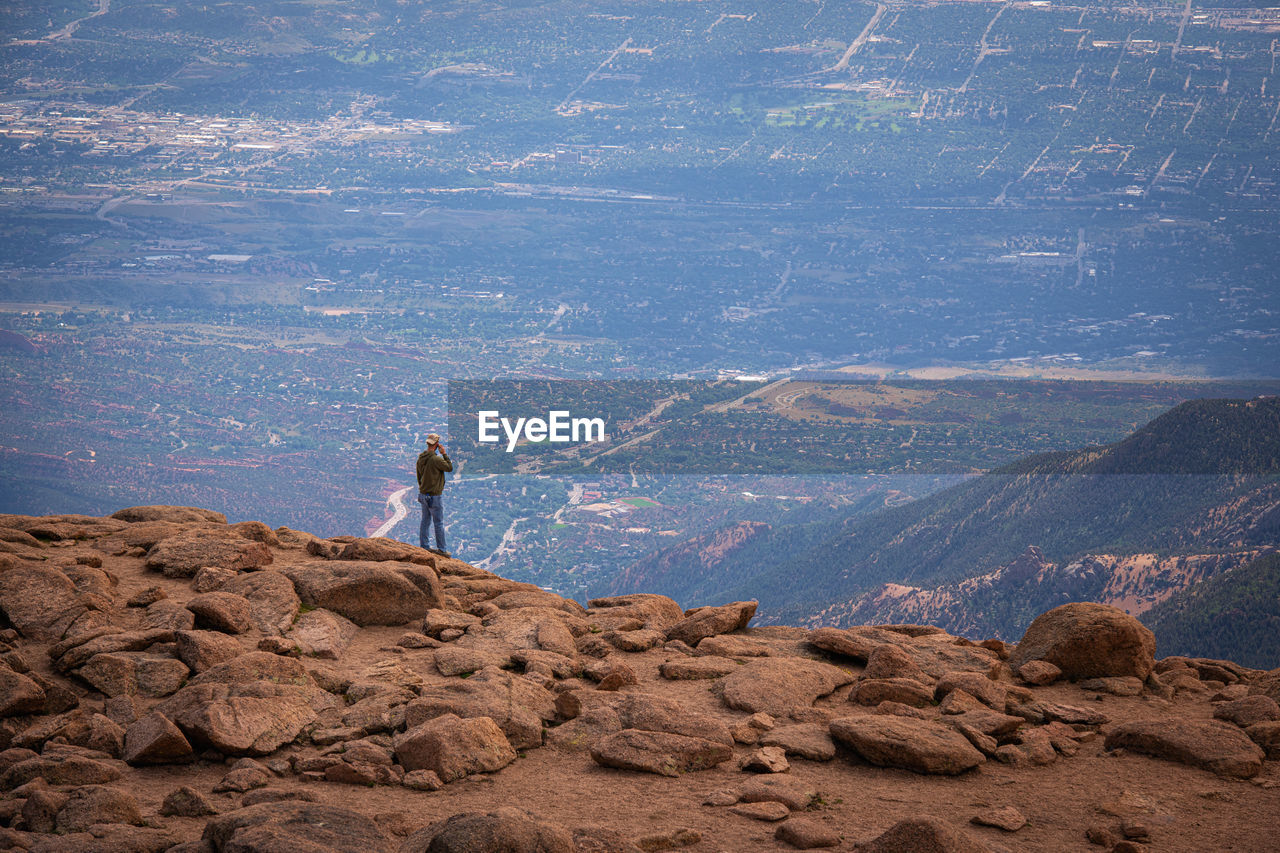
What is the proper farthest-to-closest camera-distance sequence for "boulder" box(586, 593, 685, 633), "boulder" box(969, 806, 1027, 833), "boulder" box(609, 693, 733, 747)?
"boulder" box(586, 593, 685, 633), "boulder" box(609, 693, 733, 747), "boulder" box(969, 806, 1027, 833)

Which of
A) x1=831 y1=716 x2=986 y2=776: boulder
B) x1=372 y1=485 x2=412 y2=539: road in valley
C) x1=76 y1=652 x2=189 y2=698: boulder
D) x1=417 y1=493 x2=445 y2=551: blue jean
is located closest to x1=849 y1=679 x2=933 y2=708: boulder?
x1=831 y1=716 x2=986 y2=776: boulder

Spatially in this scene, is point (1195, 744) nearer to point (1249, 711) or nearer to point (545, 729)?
point (1249, 711)

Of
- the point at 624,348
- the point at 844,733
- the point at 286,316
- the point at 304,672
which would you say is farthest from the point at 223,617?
the point at 286,316

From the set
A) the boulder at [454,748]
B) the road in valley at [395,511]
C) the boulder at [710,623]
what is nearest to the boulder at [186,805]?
the boulder at [454,748]

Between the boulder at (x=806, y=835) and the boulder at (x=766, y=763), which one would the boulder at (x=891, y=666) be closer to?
the boulder at (x=766, y=763)

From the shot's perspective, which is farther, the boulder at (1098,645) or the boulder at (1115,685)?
the boulder at (1098,645)

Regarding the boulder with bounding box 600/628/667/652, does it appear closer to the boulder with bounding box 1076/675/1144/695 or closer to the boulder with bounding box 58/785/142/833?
the boulder with bounding box 1076/675/1144/695

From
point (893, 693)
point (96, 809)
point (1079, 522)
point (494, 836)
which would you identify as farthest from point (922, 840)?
point (1079, 522)
